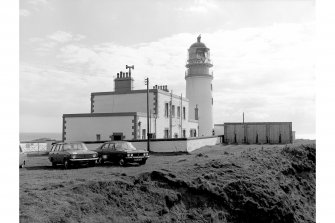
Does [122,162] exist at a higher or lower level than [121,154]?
lower

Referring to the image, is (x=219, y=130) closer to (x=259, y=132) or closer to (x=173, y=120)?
(x=259, y=132)

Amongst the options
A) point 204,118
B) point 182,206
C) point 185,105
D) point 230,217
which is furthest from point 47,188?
point 204,118

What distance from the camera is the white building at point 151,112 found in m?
27.8

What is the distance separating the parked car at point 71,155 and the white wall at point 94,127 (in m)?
9.42

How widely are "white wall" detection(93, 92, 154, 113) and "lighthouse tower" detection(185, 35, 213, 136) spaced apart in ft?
37.5

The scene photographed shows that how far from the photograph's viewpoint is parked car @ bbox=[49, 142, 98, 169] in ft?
54.4

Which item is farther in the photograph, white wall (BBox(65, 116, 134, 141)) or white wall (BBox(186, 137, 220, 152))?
white wall (BBox(65, 116, 134, 141))

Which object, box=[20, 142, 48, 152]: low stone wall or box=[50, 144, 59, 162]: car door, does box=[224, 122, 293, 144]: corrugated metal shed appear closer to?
box=[20, 142, 48, 152]: low stone wall

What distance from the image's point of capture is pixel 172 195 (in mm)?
12562

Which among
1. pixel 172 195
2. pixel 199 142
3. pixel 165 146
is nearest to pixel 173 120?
pixel 199 142

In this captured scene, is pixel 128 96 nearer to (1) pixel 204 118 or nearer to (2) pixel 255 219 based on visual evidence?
(1) pixel 204 118

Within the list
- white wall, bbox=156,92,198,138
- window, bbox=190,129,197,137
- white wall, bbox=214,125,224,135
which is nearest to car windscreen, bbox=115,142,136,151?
white wall, bbox=156,92,198,138

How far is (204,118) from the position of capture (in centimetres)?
4181

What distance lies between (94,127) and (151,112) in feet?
18.8
